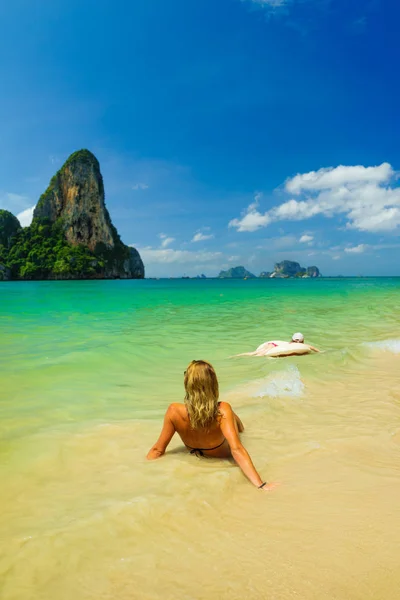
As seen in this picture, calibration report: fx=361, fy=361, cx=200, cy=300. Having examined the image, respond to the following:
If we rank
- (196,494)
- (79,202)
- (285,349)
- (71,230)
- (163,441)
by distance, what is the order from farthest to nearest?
1. (71,230)
2. (79,202)
3. (285,349)
4. (163,441)
5. (196,494)

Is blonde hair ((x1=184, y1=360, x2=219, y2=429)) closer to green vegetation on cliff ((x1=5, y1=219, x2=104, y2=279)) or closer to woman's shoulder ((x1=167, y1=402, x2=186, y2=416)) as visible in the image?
woman's shoulder ((x1=167, y1=402, x2=186, y2=416))

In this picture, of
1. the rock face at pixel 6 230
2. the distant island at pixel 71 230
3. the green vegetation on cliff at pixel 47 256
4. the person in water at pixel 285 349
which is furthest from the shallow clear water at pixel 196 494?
the rock face at pixel 6 230

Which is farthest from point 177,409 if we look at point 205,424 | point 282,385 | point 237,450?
point 282,385

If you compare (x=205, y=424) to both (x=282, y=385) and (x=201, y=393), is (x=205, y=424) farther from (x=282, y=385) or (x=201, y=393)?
(x=282, y=385)

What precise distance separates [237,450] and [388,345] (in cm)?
819

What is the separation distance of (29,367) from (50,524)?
5887mm

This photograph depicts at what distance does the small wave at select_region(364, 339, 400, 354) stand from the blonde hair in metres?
7.55

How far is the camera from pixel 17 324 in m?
15.0

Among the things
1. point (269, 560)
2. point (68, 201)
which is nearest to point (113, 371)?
point (269, 560)

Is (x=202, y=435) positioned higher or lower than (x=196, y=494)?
higher

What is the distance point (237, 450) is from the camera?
336cm

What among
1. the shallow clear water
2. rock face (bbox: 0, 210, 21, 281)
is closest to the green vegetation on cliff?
rock face (bbox: 0, 210, 21, 281)

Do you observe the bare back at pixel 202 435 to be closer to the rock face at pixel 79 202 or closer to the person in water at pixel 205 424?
the person in water at pixel 205 424

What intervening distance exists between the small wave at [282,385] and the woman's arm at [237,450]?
8.21ft
